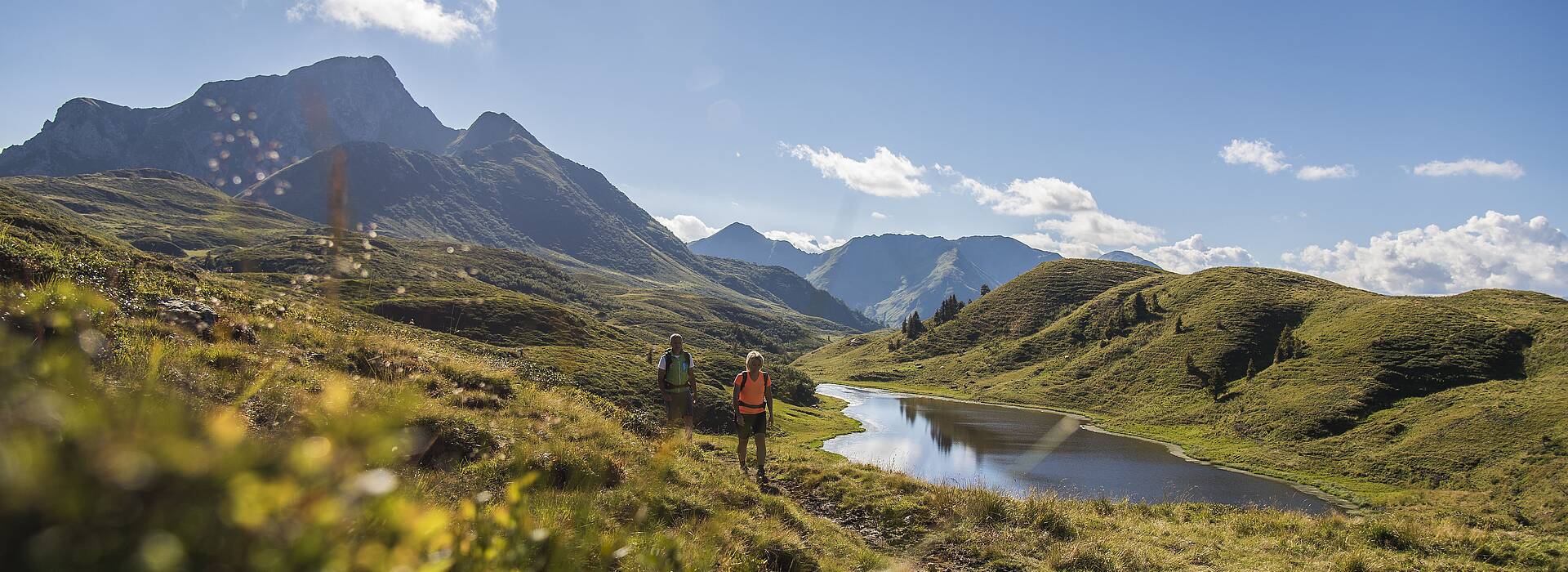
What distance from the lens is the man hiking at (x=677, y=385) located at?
18.2m

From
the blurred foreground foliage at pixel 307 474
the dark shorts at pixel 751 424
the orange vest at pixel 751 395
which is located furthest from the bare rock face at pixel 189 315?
the dark shorts at pixel 751 424

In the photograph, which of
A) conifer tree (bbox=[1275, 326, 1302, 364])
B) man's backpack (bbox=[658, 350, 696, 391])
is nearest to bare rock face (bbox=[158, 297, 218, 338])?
man's backpack (bbox=[658, 350, 696, 391])

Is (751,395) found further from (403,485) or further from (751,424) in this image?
(403,485)

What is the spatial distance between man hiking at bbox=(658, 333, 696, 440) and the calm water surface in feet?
55.6

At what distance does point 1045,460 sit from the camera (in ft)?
189

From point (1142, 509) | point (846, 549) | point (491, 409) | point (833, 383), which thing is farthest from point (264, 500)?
point (833, 383)

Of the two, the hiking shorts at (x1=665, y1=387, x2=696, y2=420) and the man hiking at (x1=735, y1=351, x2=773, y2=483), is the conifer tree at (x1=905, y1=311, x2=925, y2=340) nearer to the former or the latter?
the hiking shorts at (x1=665, y1=387, x2=696, y2=420)

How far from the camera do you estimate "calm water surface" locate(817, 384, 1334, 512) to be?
152ft

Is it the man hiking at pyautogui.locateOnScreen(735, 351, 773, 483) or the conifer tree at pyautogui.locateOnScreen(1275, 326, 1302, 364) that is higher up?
the conifer tree at pyautogui.locateOnScreen(1275, 326, 1302, 364)

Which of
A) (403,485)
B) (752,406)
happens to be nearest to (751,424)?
(752,406)

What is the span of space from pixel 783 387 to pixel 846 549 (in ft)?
292

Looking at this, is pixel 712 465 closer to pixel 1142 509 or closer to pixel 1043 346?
pixel 1142 509

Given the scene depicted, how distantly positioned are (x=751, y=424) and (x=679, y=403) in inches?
97.6

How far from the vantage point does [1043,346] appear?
137375 millimetres
